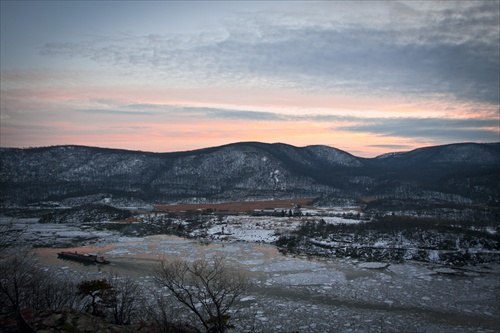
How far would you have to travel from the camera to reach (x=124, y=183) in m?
120

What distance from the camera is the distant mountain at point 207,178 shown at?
303 ft

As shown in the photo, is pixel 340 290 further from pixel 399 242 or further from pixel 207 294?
pixel 399 242

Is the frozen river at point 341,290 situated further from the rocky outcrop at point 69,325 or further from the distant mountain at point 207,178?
the distant mountain at point 207,178

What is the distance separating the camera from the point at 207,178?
129 m

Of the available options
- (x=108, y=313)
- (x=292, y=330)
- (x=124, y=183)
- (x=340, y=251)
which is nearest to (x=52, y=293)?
(x=108, y=313)

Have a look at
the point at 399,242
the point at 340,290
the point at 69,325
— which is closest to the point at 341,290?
the point at 340,290

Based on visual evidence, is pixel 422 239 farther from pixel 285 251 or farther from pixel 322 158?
pixel 322 158

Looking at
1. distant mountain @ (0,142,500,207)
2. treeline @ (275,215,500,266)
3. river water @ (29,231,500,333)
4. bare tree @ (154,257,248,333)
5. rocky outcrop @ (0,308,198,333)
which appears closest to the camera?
rocky outcrop @ (0,308,198,333)

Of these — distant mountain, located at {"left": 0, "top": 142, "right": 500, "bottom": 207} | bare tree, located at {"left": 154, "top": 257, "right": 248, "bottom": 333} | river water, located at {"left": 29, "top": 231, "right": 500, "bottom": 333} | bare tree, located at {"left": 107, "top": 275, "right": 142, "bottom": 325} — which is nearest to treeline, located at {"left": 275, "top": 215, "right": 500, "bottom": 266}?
river water, located at {"left": 29, "top": 231, "right": 500, "bottom": 333}

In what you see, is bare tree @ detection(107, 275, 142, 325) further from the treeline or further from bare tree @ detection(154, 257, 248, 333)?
the treeline

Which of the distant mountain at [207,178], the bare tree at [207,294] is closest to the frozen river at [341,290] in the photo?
the bare tree at [207,294]

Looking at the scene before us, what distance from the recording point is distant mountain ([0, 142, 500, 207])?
3642 inches

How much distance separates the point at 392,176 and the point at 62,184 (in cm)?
12873

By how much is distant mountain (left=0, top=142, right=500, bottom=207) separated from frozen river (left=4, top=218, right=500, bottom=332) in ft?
206
